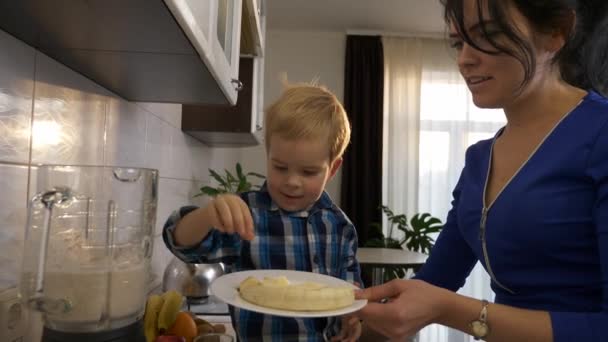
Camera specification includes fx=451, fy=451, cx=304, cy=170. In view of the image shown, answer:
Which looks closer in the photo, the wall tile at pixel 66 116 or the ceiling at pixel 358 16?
the wall tile at pixel 66 116

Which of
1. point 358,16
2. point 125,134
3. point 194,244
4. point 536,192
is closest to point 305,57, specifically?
point 358,16

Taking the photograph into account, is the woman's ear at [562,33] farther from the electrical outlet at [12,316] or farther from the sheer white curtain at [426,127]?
the sheer white curtain at [426,127]

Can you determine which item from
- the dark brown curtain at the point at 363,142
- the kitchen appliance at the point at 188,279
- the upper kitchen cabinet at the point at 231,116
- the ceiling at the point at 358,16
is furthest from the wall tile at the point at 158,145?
the dark brown curtain at the point at 363,142

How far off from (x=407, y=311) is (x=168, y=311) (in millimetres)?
541

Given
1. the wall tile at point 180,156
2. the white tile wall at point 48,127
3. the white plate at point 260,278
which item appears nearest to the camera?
the white plate at point 260,278

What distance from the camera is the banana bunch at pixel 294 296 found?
2.23 feet

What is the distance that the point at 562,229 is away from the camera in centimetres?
70

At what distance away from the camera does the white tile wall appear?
745 mm

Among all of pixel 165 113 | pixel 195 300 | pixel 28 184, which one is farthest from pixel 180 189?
pixel 28 184

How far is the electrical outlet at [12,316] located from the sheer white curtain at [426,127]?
3.61 m

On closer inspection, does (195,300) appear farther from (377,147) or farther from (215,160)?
(377,147)

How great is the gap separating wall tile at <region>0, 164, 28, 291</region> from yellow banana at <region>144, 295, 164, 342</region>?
0.27m

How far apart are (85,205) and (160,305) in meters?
0.35

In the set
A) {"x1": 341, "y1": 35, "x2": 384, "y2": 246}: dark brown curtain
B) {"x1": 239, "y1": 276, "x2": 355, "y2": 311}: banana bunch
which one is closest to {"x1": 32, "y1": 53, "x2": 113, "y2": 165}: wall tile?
{"x1": 239, "y1": 276, "x2": 355, "y2": 311}: banana bunch
